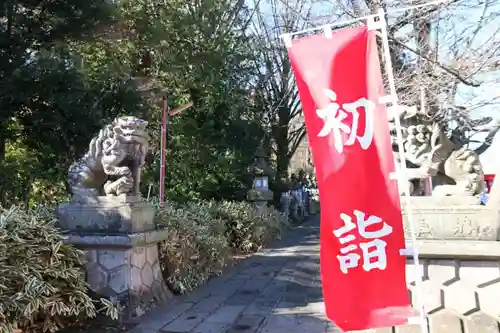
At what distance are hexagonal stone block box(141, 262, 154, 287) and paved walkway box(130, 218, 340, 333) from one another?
0.32 metres

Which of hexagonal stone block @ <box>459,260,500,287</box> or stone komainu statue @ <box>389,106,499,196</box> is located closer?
hexagonal stone block @ <box>459,260,500,287</box>

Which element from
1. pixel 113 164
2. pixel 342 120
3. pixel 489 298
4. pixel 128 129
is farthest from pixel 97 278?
pixel 489 298

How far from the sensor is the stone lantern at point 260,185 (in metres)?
12.9

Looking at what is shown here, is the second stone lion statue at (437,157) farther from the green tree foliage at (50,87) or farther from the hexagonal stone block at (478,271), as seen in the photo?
the green tree foliage at (50,87)

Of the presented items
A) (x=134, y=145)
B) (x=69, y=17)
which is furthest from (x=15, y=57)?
(x=134, y=145)

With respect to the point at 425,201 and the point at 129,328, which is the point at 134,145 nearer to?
the point at 129,328

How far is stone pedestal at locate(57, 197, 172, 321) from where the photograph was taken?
4.76 m

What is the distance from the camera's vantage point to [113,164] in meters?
4.98

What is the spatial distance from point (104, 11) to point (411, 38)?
211 inches

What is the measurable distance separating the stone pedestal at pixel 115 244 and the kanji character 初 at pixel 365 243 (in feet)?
9.01

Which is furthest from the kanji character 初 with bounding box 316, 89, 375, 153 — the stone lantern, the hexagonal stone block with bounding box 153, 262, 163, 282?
the stone lantern

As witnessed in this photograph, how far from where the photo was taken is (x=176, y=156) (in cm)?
1173

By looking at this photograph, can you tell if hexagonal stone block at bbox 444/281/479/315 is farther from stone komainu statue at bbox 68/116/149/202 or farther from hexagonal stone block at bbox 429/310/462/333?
stone komainu statue at bbox 68/116/149/202

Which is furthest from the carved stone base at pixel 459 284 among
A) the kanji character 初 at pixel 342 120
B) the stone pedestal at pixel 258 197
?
the stone pedestal at pixel 258 197
